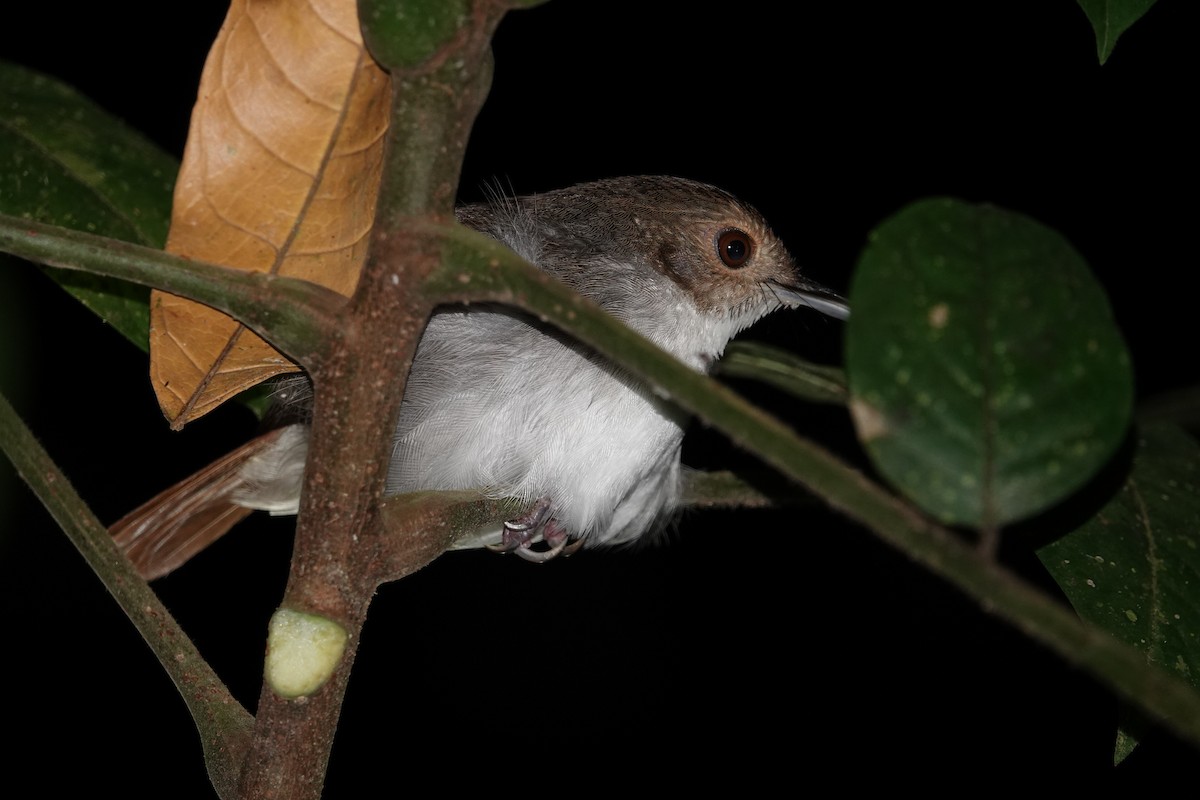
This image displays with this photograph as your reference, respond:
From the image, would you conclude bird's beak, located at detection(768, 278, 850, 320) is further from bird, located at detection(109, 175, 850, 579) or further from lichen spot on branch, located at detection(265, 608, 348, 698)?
lichen spot on branch, located at detection(265, 608, 348, 698)

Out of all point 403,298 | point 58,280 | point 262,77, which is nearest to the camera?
point 403,298

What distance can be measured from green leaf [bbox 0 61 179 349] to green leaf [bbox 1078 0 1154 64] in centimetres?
131

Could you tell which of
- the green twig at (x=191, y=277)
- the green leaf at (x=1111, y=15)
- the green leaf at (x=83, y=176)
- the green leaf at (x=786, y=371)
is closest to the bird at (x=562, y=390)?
the green leaf at (x=786, y=371)

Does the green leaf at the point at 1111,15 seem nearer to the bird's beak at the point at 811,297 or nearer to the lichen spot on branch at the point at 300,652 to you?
the lichen spot on branch at the point at 300,652

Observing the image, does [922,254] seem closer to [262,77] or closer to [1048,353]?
[1048,353]

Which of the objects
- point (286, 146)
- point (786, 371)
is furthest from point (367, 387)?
point (786, 371)

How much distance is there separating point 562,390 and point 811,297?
72cm

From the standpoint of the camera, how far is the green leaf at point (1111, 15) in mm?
1209

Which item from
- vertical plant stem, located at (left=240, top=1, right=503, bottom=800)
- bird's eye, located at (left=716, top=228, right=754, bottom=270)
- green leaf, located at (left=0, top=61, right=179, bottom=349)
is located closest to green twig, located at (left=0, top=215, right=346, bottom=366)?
vertical plant stem, located at (left=240, top=1, right=503, bottom=800)

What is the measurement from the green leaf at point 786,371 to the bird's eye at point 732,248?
0.48 meters

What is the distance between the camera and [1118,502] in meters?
1.54

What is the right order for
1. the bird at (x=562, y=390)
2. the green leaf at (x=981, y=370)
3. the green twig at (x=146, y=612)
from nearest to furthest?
the green leaf at (x=981, y=370) < the green twig at (x=146, y=612) < the bird at (x=562, y=390)

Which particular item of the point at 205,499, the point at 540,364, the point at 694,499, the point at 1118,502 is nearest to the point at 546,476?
the point at 540,364

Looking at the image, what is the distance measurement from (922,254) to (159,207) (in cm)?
140
